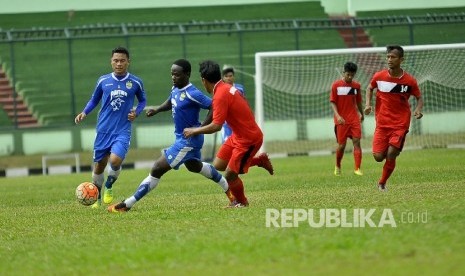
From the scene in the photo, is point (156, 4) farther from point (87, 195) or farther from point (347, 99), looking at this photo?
point (87, 195)

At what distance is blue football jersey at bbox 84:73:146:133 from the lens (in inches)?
619

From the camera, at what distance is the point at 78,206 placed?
644 inches

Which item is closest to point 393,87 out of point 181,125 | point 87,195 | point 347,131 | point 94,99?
point 181,125

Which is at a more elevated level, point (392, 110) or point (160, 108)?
point (160, 108)

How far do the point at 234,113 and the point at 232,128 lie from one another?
32 cm

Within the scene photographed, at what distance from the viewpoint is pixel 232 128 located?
13812 mm

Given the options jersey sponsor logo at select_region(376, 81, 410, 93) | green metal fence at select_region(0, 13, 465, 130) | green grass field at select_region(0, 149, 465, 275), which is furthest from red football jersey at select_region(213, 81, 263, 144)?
green metal fence at select_region(0, 13, 465, 130)

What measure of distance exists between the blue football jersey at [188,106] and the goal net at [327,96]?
14.2m

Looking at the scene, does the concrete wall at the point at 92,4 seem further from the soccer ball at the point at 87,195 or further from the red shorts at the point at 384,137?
the red shorts at the point at 384,137

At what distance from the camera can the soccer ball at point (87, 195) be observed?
1525 cm

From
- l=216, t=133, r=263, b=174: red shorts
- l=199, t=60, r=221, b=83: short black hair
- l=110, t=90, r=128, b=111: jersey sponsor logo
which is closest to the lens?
l=199, t=60, r=221, b=83: short black hair

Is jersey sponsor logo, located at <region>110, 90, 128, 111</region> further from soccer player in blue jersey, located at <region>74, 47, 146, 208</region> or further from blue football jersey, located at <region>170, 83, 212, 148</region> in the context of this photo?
blue football jersey, located at <region>170, 83, 212, 148</region>

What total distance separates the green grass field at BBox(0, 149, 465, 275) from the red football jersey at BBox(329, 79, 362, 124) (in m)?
3.26

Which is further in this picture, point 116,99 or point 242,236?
point 116,99
